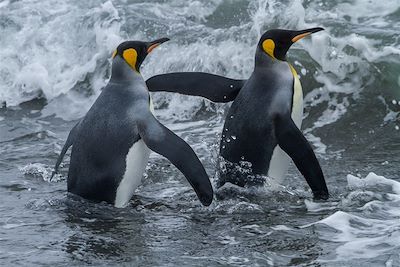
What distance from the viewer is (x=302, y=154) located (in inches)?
222

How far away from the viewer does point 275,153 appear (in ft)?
19.3

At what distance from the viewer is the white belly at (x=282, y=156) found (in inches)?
232

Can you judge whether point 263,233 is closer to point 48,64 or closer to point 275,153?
point 275,153

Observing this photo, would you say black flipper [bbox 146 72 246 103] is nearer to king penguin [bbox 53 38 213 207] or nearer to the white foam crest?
king penguin [bbox 53 38 213 207]

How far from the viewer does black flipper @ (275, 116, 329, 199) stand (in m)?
5.61

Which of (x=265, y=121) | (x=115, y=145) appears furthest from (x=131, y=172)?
(x=265, y=121)

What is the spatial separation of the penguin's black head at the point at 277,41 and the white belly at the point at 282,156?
19 cm

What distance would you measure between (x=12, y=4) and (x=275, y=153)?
6.53m

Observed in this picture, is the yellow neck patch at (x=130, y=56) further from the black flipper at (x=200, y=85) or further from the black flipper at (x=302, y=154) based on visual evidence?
the black flipper at (x=302, y=154)

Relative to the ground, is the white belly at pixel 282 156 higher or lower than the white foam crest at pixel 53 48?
higher

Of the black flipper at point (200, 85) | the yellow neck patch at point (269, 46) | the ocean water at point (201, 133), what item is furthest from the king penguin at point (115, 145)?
the yellow neck patch at point (269, 46)

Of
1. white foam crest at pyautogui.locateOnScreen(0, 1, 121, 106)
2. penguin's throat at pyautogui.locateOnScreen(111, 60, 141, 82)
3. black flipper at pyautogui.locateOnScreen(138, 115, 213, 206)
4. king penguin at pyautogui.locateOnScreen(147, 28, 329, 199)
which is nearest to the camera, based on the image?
black flipper at pyautogui.locateOnScreen(138, 115, 213, 206)

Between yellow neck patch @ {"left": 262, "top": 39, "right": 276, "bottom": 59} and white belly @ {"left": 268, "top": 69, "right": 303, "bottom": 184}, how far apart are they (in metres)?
0.21

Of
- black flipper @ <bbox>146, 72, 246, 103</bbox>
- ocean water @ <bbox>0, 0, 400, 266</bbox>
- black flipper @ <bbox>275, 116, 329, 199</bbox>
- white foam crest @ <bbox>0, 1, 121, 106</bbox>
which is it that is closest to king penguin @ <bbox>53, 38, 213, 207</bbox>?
ocean water @ <bbox>0, 0, 400, 266</bbox>
